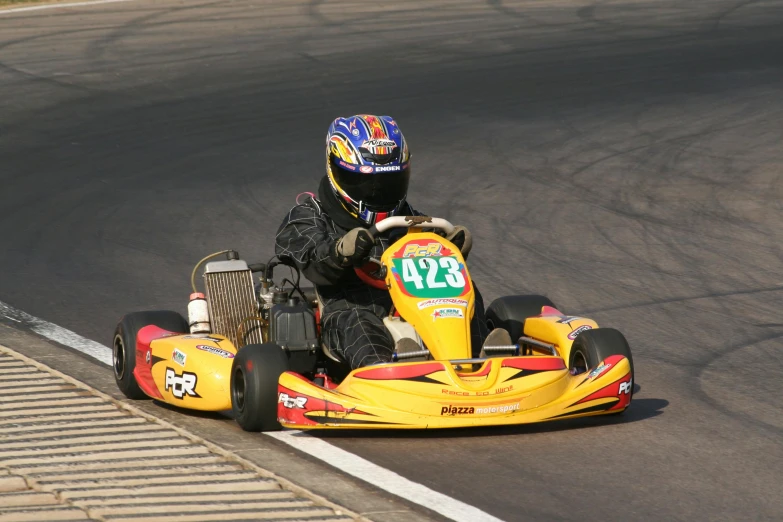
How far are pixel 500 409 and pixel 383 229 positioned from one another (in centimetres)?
107

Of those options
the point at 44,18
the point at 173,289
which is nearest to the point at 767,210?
the point at 173,289

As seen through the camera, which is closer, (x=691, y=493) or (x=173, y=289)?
(x=691, y=493)

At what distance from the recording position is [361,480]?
16.0 ft

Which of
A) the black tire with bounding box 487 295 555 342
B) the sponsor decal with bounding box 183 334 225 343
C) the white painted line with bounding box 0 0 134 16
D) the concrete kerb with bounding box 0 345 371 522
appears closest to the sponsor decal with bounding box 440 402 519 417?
the concrete kerb with bounding box 0 345 371 522

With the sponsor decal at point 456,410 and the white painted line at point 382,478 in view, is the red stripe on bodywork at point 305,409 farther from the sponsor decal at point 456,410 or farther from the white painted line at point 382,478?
the sponsor decal at point 456,410

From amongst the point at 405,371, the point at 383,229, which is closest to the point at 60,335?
the point at 383,229

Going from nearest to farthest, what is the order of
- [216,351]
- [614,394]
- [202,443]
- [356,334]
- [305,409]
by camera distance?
[202,443]
[305,409]
[614,394]
[356,334]
[216,351]

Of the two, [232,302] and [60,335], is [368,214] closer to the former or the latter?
[232,302]

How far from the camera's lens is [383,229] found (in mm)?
6027

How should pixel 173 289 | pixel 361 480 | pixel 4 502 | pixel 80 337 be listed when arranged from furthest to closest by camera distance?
pixel 173 289
pixel 80 337
pixel 361 480
pixel 4 502

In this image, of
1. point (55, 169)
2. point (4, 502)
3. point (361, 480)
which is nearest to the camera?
point (4, 502)

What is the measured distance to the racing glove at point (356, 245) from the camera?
19.0 feet

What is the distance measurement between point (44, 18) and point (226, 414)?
1429cm

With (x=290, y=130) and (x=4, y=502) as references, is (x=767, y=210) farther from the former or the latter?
(x=4, y=502)
